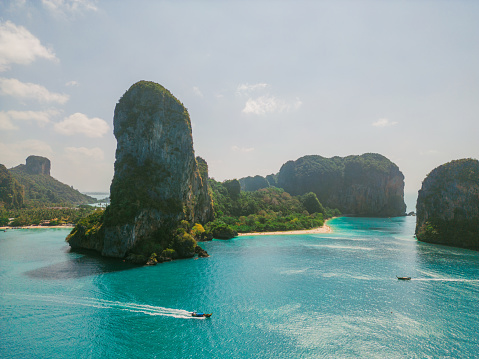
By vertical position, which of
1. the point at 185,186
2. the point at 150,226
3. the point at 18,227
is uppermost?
the point at 185,186

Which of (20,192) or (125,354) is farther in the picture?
(20,192)

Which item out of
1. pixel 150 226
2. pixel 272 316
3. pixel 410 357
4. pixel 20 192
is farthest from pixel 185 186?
pixel 20 192

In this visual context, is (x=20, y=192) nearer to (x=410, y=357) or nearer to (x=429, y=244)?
(x=410, y=357)

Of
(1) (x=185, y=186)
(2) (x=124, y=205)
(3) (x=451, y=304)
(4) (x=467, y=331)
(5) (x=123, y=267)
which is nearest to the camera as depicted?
(4) (x=467, y=331)

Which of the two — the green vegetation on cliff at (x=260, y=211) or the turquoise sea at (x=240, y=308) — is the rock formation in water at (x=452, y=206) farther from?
the green vegetation on cliff at (x=260, y=211)

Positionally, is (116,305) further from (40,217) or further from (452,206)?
(40,217)

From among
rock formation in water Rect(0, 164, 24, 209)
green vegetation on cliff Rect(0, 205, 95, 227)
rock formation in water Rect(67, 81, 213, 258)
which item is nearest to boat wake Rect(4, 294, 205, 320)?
rock formation in water Rect(67, 81, 213, 258)

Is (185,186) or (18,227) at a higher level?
(185,186)

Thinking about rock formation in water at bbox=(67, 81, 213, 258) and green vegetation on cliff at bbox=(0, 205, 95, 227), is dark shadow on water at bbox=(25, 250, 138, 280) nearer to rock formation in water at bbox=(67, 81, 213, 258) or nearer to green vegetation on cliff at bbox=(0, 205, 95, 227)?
rock formation in water at bbox=(67, 81, 213, 258)
